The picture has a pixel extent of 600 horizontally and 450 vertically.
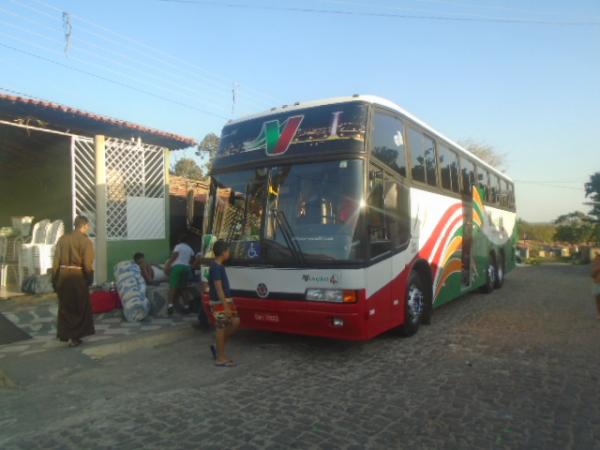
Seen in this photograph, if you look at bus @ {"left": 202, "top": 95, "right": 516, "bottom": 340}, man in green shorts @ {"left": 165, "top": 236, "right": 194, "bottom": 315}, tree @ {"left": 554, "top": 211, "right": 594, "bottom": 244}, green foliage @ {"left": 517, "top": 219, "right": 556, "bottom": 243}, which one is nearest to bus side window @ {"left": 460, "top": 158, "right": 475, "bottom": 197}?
bus @ {"left": 202, "top": 95, "right": 516, "bottom": 340}

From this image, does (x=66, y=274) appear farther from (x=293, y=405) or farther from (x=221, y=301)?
(x=293, y=405)

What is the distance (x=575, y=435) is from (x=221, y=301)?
377 centimetres

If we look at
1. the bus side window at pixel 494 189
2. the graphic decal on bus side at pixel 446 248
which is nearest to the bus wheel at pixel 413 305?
the graphic decal on bus side at pixel 446 248

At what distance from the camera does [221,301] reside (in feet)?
18.4

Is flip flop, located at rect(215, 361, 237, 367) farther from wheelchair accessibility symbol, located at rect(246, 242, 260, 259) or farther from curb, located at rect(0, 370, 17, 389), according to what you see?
curb, located at rect(0, 370, 17, 389)

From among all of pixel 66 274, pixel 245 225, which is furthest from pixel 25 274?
pixel 245 225

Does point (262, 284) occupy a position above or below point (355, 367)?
above

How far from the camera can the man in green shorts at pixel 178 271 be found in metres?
8.70

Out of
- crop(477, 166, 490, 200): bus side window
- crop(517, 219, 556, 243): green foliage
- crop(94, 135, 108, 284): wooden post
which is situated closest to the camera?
crop(94, 135, 108, 284): wooden post

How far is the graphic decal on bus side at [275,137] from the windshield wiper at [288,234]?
0.86m

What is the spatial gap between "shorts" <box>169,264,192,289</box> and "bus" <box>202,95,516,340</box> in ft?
7.70

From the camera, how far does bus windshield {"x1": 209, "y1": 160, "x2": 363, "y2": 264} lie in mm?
5586

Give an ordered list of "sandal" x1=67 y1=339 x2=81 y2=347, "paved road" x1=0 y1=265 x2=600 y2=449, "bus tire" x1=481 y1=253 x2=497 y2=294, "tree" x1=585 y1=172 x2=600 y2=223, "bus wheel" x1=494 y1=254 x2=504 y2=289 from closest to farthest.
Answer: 1. "paved road" x1=0 y1=265 x2=600 y2=449
2. "sandal" x1=67 y1=339 x2=81 y2=347
3. "bus tire" x1=481 y1=253 x2=497 y2=294
4. "bus wheel" x1=494 y1=254 x2=504 y2=289
5. "tree" x1=585 y1=172 x2=600 y2=223

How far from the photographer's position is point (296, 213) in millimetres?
5852
